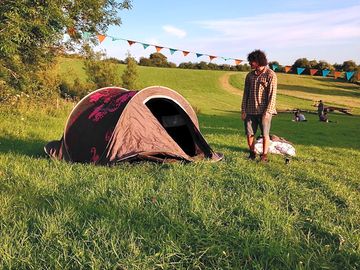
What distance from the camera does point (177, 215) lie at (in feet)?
12.5

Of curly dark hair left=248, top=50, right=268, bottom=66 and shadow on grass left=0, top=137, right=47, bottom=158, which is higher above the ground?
curly dark hair left=248, top=50, right=268, bottom=66

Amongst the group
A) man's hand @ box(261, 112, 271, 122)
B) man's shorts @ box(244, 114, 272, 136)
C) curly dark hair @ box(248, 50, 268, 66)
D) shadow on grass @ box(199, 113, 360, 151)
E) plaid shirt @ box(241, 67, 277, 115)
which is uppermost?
curly dark hair @ box(248, 50, 268, 66)

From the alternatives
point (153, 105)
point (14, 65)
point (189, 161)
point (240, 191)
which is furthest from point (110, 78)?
point (240, 191)

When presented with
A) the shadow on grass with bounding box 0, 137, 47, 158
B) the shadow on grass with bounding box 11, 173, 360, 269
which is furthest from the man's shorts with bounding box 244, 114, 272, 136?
the shadow on grass with bounding box 0, 137, 47, 158

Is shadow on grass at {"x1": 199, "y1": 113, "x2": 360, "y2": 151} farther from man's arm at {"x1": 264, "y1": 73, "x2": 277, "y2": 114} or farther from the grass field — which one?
the grass field

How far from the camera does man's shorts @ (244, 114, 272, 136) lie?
23.2 ft

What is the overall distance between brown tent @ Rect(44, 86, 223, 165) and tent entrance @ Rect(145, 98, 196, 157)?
0.13 feet

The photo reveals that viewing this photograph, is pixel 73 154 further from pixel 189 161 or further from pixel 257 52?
pixel 257 52

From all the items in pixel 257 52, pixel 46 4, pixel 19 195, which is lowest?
pixel 19 195

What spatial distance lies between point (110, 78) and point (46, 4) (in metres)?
22.0

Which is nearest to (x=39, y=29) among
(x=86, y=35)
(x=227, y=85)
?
(x=86, y=35)

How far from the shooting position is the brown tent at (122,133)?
638 centimetres

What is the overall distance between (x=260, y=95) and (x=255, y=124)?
66cm

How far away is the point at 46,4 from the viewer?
7109 millimetres
